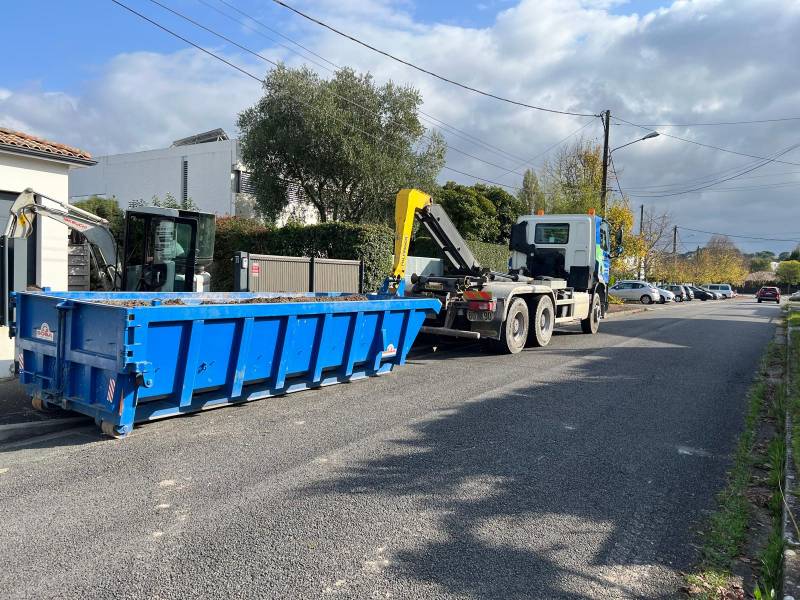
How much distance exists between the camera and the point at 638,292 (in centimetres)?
4184

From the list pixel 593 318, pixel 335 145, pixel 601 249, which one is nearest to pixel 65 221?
pixel 601 249

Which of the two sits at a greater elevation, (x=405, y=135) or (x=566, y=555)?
(x=405, y=135)

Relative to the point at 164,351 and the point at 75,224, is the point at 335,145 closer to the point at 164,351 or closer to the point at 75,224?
the point at 75,224

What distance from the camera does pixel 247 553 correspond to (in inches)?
142

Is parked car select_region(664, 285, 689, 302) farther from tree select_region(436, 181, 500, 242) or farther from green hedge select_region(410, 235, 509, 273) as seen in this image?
green hedge select_region(410, 235, 509, 273)

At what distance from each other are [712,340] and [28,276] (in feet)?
49.8

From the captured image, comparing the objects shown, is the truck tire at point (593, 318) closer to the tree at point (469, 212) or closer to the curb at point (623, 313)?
the curb at point (623, 313)

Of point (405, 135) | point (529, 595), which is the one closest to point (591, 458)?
point (529, 595)

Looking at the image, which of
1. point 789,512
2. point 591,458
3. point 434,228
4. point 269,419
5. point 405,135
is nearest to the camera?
point 789,512

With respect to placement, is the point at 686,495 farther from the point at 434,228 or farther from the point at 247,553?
the point at 434,228

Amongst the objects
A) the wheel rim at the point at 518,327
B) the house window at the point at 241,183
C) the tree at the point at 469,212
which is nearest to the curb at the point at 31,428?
the wheel rim at the point at 518,327

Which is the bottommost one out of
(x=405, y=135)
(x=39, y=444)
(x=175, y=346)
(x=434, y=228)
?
(x=39, y=444)

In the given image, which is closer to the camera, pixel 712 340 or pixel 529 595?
pixel 529 595

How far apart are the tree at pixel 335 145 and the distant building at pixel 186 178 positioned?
1.87 metres
